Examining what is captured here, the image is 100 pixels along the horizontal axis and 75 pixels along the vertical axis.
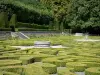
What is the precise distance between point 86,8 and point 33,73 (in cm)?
3075

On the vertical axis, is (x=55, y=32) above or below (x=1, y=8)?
below

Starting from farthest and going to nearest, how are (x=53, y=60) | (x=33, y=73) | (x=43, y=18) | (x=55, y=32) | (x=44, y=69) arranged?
(x=43, y=18), (x=55, y=32), (x=53, y=60), (x=44, y=69), (x=33, y=73)

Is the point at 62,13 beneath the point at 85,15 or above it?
above

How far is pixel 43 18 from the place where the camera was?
46156 millimetres

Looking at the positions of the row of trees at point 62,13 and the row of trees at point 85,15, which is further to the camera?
the row of trees at point 62,13

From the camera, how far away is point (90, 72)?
306 inches

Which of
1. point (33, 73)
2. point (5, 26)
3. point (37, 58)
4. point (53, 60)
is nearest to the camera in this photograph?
point (33, 73)

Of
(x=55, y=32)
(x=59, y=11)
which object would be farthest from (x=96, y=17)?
(x=59, y=11)

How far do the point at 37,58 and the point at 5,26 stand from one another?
62.5 ft

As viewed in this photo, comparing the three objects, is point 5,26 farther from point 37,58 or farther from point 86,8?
point 37,58

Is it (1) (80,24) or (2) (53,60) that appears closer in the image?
(2) (53,60)

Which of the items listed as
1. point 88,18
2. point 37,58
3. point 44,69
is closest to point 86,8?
point 88,18

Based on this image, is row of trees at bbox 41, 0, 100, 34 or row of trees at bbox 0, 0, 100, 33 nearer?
row of trees at bbox 41, 0, 100, 34

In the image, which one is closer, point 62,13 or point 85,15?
point 85,15
